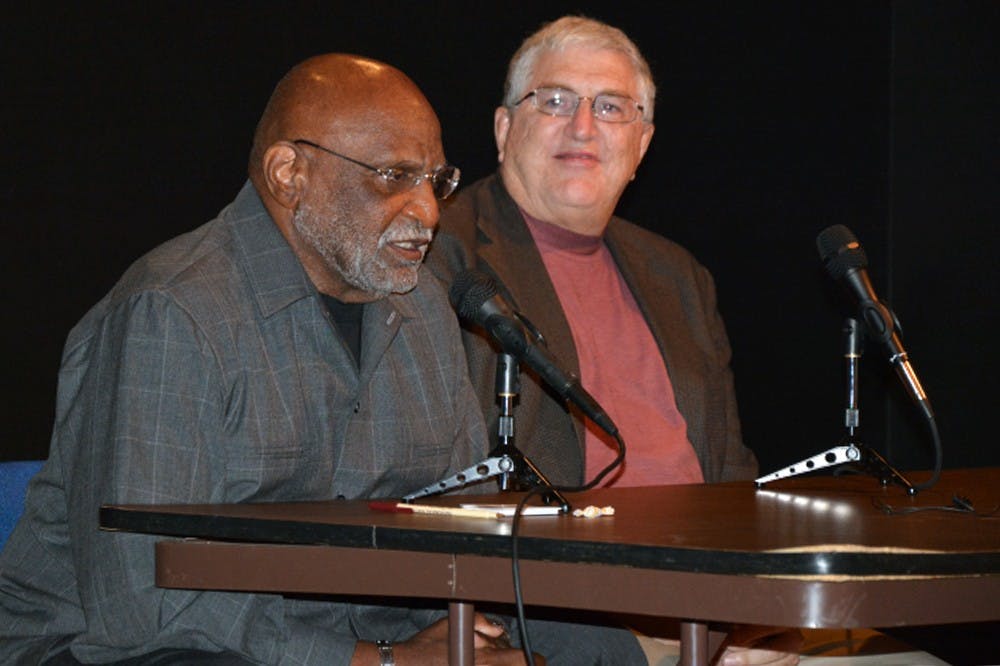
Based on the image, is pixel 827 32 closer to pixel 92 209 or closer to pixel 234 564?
pixel 92 209

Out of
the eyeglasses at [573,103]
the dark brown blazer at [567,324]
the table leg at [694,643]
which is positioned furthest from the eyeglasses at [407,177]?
the table leg at [694,643]

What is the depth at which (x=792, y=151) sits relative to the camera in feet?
15.3

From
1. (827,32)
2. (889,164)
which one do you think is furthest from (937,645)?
(827,32)

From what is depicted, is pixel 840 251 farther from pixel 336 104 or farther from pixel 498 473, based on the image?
pixel 336 104

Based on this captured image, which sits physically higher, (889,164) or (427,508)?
(889,164)

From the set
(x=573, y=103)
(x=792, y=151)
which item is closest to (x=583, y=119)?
(x=573, y=103)

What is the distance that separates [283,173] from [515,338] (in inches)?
26.2

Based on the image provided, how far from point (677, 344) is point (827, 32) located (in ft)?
5.71

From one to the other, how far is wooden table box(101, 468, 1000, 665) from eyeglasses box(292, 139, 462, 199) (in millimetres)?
688

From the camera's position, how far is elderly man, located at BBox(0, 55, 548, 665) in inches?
Result: 82.5

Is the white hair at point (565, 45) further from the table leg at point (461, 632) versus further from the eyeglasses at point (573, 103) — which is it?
the table leg at point (461, 632)

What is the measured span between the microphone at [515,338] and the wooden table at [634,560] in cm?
16

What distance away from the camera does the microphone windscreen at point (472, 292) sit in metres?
2.12

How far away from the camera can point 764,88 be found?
461 cm
